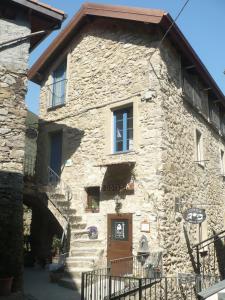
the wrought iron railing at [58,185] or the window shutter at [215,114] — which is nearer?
the wrought iron railing at [58,185]

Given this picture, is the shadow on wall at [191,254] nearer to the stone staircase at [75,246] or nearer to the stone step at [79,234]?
the stone staircase at [75,246]

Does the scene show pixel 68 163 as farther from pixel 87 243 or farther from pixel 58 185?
pixel 87 243

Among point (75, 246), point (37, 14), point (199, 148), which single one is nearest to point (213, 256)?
point (199, 148)

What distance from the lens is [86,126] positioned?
11.6m

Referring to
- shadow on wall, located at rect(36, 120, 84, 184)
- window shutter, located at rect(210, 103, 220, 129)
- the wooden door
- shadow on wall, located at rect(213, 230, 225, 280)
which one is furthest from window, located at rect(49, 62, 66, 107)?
shadow on wall, located at rect(213, 230, 225, 280)

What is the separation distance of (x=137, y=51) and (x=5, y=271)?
7.38 metres

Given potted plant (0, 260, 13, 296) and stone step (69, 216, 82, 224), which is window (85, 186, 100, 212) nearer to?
stone step (69, 216, 82, 224)

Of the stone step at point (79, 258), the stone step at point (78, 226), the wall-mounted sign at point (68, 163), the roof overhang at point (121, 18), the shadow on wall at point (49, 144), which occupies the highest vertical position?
the roof overhang at point (121, 18)

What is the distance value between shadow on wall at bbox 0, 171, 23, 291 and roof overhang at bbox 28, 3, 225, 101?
6.04 m

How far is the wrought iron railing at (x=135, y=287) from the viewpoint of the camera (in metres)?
7.45

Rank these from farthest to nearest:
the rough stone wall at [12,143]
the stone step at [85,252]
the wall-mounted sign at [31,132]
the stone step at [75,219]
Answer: the wall-mounted sign at [31,132], the stone step at [75,219], the stone step at [85,252], the rough stone wall at [12,143]

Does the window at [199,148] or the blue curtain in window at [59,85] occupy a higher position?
the blue curtain in window at [59,85]

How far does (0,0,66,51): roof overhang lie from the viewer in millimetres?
7965

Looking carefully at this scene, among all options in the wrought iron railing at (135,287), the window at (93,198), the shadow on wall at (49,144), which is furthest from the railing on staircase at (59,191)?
the wrought iron railing at (135,287)
